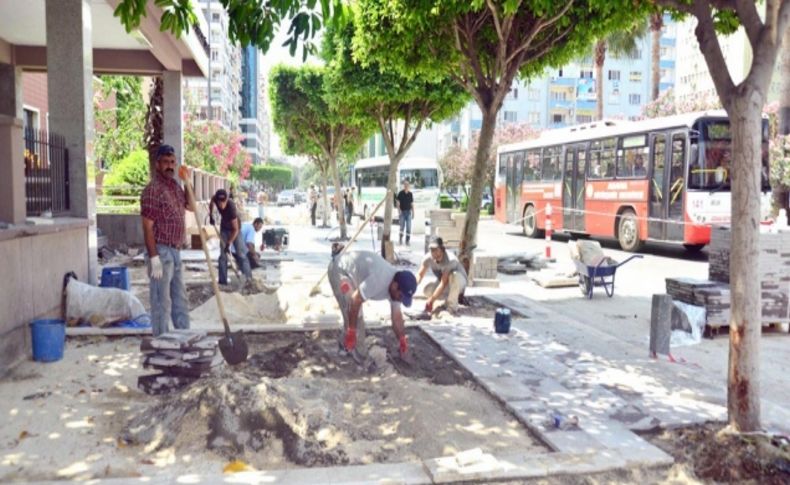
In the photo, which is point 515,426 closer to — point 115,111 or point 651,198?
point 651,198

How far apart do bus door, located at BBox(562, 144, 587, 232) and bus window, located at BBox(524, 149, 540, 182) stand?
2007mm

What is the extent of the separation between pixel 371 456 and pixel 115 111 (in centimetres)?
2003

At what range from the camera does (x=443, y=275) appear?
835 centimetres

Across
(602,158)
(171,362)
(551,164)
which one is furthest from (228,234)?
(551,164)

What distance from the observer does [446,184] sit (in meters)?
45.9

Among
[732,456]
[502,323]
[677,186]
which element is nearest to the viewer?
[732,456]

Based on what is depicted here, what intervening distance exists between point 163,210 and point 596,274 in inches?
262

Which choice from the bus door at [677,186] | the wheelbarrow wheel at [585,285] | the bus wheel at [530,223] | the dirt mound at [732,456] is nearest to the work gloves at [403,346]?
the dirt mound at [732,456]

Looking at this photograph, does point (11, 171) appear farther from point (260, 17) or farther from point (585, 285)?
point (585, 285)

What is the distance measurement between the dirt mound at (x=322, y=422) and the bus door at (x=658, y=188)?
1193 centimetres

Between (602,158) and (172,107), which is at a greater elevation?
(172,107)

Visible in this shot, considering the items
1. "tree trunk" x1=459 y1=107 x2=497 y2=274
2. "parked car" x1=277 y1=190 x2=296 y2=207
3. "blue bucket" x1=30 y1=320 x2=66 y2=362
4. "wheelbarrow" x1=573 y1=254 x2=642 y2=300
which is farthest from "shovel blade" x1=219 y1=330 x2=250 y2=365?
"parked car" x1=277 y1=190 x2=296 y2=207

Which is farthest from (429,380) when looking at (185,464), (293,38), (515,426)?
(293,38)

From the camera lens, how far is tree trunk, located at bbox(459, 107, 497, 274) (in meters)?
9.54
